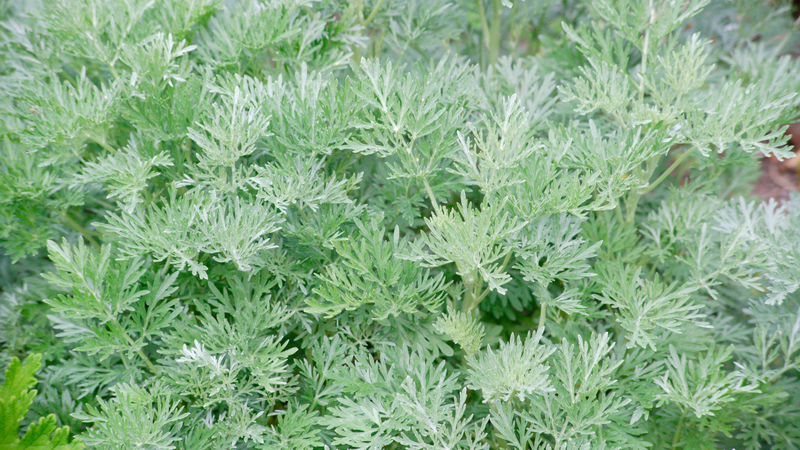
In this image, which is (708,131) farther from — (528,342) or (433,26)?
(433,26)

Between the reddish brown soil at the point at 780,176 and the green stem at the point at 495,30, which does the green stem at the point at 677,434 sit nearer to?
the green stem at the point at 495,30

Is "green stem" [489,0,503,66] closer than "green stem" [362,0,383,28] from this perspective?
No

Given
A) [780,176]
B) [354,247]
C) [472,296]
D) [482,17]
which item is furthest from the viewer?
[780,176]

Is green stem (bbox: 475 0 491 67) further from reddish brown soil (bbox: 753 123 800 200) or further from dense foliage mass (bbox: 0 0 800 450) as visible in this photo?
reddish brown soil (bbox: 753 123 800 200)

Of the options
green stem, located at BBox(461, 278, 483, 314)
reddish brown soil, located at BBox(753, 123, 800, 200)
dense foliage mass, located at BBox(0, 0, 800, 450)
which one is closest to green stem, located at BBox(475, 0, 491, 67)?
dense foliage mass, located at BBox(0, 0, 800, 450)

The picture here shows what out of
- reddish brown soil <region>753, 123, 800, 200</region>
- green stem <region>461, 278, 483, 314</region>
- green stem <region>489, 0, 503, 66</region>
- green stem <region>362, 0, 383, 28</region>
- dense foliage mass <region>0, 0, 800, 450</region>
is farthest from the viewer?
reddish brown soil <region>753, 123, 800, 200</region>

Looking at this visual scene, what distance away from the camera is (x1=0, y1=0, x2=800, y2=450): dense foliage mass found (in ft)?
4.11

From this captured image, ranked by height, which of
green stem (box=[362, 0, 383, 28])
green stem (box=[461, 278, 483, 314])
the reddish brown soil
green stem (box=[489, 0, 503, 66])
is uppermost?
green stem (box=[362, 0, 383, 28])

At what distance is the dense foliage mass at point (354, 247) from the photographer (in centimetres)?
125

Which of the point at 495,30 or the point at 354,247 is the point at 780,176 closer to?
the point at 495,30

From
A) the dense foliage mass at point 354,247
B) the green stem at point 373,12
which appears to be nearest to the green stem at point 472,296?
the dense foliage mass at point 354,247

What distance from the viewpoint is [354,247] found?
4.25ft

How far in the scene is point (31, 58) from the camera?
1671mm

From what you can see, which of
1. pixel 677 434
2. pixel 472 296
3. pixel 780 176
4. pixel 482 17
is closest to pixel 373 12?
pixel 482 17
